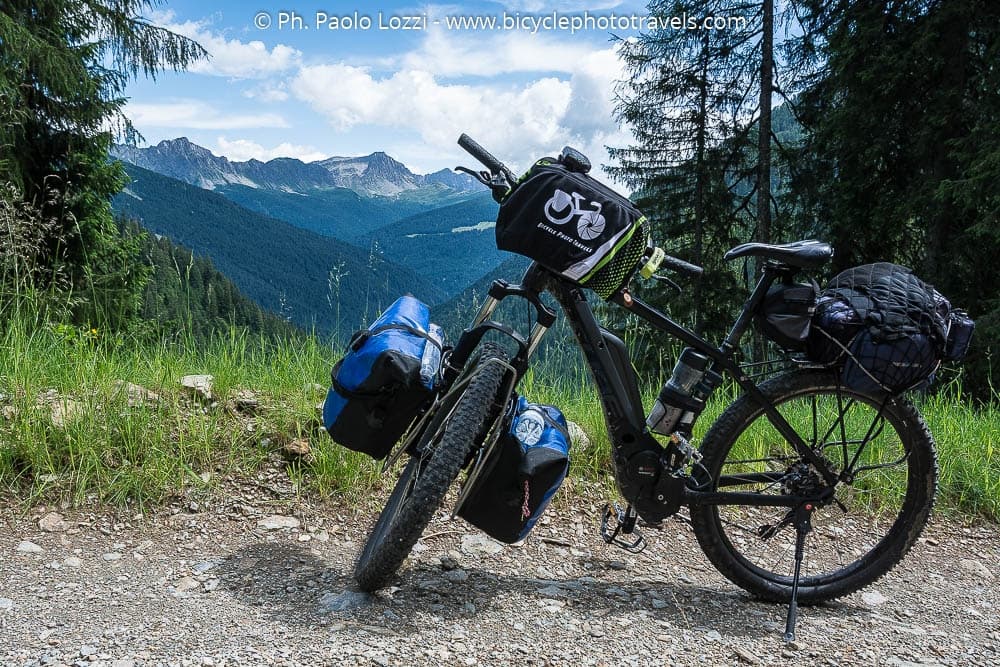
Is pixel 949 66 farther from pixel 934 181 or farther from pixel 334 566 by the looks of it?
pixel 334 566

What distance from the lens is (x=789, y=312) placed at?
8.33 ft

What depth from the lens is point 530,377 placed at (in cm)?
454

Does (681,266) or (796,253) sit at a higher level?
(796,253)

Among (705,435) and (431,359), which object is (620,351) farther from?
(431,359)

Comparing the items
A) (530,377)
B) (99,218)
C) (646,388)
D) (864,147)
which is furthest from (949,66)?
(99,218)

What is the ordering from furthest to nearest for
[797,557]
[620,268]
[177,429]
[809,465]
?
1. [177,429]
2. [809,465]
3. [797,557]
4. [620,268]

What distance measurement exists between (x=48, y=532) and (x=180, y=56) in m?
13.0

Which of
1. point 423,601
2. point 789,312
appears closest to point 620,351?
point 789,312

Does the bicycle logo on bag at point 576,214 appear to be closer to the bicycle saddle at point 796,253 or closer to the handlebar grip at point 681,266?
the handlebar grip at point 681,266

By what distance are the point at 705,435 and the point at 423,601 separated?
51.5 inches

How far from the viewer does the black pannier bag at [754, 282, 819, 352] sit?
8.27 feet

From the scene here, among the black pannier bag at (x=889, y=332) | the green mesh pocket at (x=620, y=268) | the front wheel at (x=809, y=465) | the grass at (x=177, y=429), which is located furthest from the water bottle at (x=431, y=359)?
the black pannier bag at (x=889, y=332)

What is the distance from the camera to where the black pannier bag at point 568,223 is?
2.34 meters

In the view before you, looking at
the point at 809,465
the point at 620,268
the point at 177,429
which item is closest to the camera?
the point at 620,268
